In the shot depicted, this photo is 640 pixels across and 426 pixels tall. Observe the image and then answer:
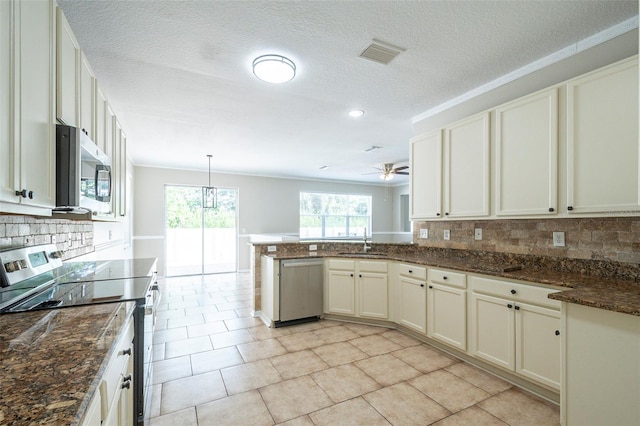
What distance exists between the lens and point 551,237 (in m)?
2.46

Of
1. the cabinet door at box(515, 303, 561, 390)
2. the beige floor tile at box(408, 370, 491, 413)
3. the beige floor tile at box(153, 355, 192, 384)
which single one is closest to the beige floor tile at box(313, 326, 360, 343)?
the beige floor tile at box(408, 370, 491, 413)

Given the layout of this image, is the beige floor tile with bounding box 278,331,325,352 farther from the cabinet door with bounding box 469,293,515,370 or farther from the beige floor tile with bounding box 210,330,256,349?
the cabinet door with bounding box 469,293,515,370

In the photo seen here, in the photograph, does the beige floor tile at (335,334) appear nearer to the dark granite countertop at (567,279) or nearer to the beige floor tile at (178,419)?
the dark granite countertop at (567,279)

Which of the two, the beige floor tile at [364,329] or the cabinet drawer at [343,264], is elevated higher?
the cabinet drawer at [343,264]

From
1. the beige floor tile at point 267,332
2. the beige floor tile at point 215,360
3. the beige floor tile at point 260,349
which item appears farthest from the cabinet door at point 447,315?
the beige floor tile at point 215,360

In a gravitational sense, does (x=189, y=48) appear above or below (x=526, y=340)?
above

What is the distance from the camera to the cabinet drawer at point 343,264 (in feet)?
12.2

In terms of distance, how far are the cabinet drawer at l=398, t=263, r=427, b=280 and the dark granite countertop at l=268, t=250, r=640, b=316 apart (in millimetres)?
66

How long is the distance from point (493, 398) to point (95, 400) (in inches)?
96.0

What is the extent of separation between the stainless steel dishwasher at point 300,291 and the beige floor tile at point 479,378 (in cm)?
172

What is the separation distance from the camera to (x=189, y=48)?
2201mm

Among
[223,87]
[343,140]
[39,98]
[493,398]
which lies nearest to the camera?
[39,98]

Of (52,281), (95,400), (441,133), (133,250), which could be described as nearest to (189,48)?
(52,281)

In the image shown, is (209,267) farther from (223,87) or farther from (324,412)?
(324,412)
